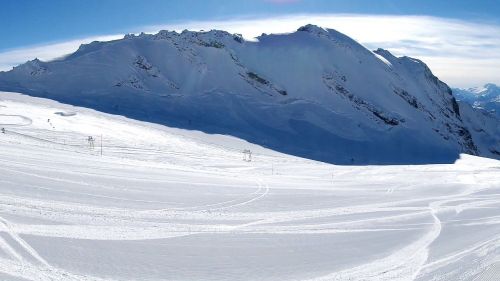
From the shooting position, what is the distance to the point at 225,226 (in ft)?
37.6

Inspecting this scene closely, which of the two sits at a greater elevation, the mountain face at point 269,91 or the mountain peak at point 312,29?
the mountain peak at point 312,29

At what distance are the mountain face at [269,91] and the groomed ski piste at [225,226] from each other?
35.1 m

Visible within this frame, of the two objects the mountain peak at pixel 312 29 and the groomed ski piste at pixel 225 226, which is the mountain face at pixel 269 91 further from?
the groomed ski piste at pixel 225 226

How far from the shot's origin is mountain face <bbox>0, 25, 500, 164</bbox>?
60719 millimetres

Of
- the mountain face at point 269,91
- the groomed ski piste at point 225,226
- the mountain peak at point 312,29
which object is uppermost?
the mountain peak at point 312,29

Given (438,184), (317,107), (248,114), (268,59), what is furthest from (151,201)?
(268,59)

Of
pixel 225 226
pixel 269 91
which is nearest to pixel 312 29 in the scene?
pixel 269 91

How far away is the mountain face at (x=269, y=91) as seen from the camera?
60719 mm

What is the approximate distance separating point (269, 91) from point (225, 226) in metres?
63.3

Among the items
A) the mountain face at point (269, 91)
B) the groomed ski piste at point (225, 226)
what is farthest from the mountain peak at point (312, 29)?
the groomed ski piste at point (225, 226)

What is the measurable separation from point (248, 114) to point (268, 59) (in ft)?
69.4

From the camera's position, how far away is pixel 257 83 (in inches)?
2958

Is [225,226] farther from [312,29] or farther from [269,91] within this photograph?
[312,29]

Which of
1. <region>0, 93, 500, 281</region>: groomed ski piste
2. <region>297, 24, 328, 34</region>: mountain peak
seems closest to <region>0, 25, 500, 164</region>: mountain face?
<region>297, 24, 328, 34</region>: mountain peak
